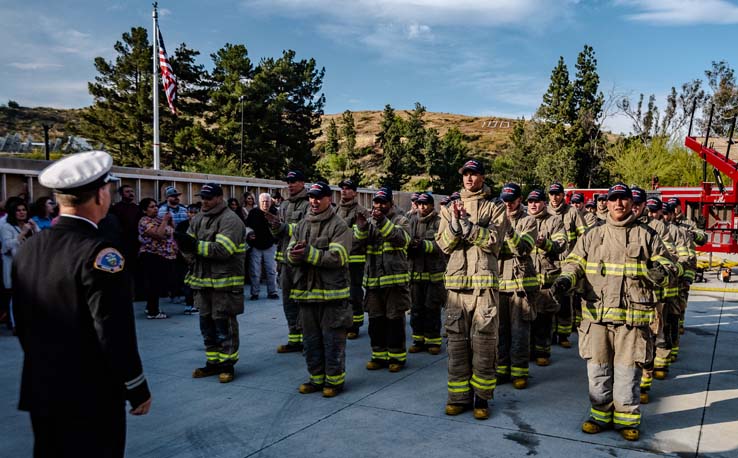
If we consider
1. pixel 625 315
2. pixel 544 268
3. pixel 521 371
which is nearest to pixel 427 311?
pixel 544 268

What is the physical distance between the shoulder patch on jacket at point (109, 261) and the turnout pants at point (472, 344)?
3370 mm

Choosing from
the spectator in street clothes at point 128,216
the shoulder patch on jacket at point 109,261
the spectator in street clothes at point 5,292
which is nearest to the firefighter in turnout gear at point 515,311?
the shoulder patch on jacket at point 109,261

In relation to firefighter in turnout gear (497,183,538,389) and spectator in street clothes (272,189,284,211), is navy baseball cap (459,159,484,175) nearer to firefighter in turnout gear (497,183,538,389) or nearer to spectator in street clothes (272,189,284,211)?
firefighter in turnout gear (497,183,538,389)

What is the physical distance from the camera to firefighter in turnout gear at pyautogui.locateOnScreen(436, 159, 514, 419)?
5.18 m

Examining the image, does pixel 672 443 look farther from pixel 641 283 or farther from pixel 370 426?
pixel 370 426

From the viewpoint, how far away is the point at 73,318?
2633 mm

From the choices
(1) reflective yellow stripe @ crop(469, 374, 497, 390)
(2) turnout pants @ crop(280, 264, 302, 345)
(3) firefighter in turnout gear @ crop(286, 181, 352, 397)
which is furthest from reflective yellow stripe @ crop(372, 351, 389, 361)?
(1) reflective yellow stripe @ crop(469, 374, 497, 390)

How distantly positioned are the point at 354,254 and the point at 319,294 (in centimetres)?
228

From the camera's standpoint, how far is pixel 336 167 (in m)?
62.7

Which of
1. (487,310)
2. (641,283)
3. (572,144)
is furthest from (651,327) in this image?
(572,144)

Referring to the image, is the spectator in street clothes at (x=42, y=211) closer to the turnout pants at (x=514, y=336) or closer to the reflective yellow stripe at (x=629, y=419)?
the turnout pants at (x=514, y=336)

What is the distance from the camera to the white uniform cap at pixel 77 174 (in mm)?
2684

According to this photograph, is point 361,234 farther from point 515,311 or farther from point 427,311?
point 515,311

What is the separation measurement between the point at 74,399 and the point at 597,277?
417 centimetres
